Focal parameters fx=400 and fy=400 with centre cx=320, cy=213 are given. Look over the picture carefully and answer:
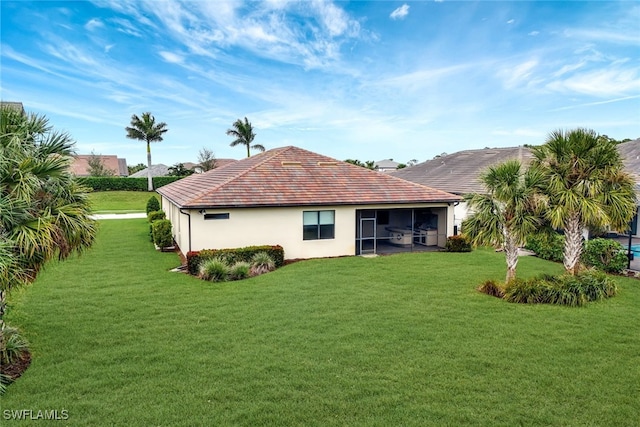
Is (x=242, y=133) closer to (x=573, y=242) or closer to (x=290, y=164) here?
(x=290, y=164)

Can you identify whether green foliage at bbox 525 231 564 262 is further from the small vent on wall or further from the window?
the small vent on wall

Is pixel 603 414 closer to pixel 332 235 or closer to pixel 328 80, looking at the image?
pixel 332 235

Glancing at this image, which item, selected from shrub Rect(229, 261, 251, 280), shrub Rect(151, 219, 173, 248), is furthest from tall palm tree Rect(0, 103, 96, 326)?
shrub Rect(151, 219, 173, 248)

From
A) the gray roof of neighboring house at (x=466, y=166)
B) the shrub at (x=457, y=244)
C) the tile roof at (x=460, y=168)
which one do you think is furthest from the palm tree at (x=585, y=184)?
the tile roof at (x=460, y=168)

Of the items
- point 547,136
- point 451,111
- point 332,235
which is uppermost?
point 451,111

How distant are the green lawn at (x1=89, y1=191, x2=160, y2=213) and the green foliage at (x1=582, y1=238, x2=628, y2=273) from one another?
129 ft

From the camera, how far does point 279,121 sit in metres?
39.1

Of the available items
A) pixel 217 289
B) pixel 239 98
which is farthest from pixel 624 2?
pixel 239 98

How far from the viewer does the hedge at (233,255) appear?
14.5m

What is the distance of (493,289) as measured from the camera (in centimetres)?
1186

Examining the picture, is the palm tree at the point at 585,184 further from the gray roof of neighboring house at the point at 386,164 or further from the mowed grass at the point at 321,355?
the gray roof of neighboring house at the point at 386,164

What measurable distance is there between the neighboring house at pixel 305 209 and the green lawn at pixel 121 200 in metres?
25.4

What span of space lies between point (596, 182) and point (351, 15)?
42.8ft

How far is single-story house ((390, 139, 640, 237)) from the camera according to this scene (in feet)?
76.4
